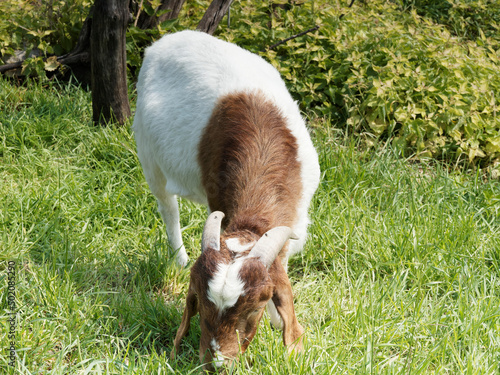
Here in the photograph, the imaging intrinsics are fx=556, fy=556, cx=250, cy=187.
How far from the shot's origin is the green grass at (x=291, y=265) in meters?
3.08

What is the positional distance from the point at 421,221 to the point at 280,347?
178 cm

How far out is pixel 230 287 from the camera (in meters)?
2.43

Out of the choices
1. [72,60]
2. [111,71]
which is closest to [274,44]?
[111,71]

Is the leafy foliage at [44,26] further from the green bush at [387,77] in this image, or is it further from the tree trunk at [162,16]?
the green bush at [387,77]

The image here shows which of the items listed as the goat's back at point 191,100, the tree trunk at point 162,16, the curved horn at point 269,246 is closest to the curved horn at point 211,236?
the curved horn at point 269,246

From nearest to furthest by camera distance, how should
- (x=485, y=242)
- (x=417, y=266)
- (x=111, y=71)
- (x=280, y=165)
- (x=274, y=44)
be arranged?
1. (x=280, y=165)
2. (x=417, y=266)
3. (x=485, y=242)
4. (x=111, y=71)
5. (x=274, y=44)

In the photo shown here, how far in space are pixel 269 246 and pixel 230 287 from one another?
0.88ft

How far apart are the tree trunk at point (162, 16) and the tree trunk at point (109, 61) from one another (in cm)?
100

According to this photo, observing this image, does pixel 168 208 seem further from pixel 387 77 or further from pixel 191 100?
pixel 387 77

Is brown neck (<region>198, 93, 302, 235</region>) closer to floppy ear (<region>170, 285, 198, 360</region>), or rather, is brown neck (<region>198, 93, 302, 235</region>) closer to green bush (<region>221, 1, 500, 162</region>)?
floppy ear (<region>170, 285, 198, 360</region>)

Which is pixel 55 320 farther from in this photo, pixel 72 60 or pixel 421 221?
pixel 72 60

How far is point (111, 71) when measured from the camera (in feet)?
17.4

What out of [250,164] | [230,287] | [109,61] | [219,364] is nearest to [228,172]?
[250,164]

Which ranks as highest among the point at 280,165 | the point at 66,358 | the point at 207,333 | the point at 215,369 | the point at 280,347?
the point at 280,165
